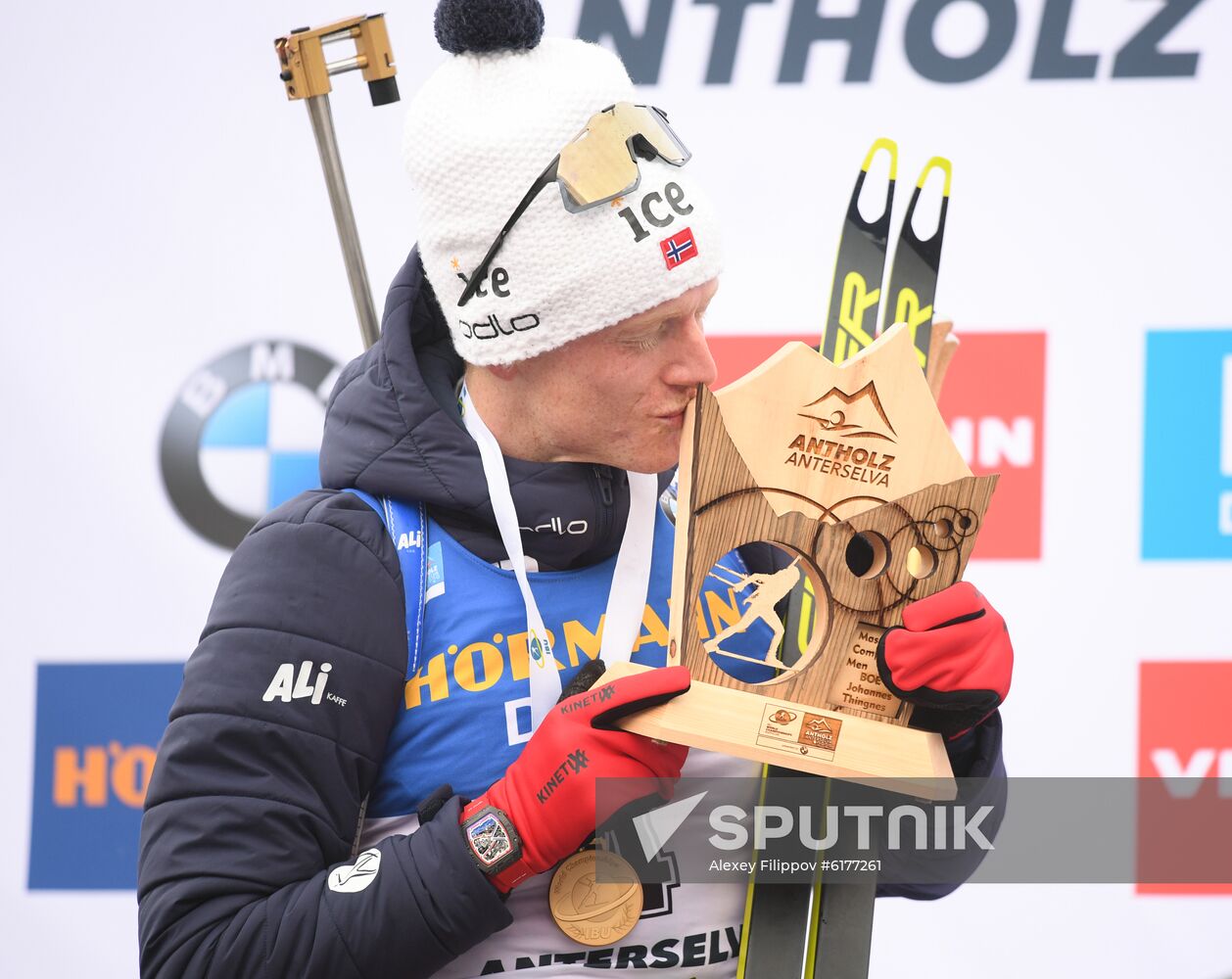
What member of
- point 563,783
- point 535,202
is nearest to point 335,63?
point 535,202

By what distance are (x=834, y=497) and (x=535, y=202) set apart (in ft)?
1.17

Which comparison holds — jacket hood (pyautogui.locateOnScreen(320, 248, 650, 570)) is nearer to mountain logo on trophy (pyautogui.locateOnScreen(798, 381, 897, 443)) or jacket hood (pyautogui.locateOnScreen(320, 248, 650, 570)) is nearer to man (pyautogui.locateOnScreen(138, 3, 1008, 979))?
man (pyautogui.locateOnScreen(138, 3, 1008, 979))

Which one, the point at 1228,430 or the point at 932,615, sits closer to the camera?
the point at 932,615

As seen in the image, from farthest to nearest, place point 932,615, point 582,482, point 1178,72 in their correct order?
point 1178,72 → point 582,482 → point 932,615

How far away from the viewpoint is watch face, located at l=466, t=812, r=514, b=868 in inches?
40.3

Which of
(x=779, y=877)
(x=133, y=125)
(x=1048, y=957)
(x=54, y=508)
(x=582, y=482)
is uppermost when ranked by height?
(x=133, y=125)

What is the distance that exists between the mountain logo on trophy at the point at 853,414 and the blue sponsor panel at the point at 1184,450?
1221mm

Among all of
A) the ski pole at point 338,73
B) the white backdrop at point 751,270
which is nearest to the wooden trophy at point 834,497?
the ski pole at point 338,73

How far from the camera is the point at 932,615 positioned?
3.46 feet

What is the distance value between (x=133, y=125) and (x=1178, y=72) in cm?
171

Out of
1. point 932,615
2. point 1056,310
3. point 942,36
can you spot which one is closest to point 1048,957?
point 1056,310

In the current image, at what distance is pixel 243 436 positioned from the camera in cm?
218

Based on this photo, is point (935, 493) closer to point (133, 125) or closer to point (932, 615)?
point (932, 615)

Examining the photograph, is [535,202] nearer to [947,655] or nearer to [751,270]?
[947,655]
